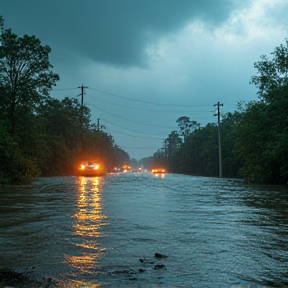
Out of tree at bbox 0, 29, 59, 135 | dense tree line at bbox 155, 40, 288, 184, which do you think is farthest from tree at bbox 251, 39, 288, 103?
tree at bbox 0, 29, 59, 135

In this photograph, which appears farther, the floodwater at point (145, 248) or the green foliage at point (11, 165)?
the green foliage at point (11, 165)

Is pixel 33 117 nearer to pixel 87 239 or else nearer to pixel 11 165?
pixel 11 165

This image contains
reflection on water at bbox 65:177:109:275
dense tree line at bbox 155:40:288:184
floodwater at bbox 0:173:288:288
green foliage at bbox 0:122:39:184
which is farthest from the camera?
dense tree line at bbox 155:40:288:184

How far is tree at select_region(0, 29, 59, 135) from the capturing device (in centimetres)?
3766

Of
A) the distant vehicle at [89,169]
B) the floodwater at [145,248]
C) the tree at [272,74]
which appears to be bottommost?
the floodwater at [145,248]

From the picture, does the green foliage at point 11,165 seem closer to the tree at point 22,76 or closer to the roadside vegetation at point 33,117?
the roadside vegetation at point 33,117

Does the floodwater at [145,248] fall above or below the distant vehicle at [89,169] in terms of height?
below


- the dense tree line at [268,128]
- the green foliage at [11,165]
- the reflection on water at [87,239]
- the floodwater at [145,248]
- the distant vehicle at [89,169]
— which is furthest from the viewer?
the distant vehicle at [89,169]

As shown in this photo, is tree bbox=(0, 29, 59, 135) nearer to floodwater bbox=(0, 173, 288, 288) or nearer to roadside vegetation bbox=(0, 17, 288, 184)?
roadside vegetation bbox=(0, 17, 288, 184)

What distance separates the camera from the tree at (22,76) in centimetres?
3766

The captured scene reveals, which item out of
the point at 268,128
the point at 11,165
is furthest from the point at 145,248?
the point at 268,128

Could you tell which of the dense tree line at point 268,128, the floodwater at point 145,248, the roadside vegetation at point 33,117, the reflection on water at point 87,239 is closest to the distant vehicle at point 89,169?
the roadside vegetation at point 33,117

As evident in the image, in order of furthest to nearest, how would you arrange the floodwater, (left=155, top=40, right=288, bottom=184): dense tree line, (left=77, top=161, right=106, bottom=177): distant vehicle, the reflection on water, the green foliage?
(left=77, top=161, right=106, bottom=177): distant vehicle → (left=155, top=40, right=288, bottom=184): dense tree line → the green foliage → the reflection on water → the floodwater

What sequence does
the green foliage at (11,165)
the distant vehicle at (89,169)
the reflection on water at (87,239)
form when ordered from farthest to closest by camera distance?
the distant vehicle at (89,169)
the green foliage at (11,165)
the reflection on water at (87,239)
